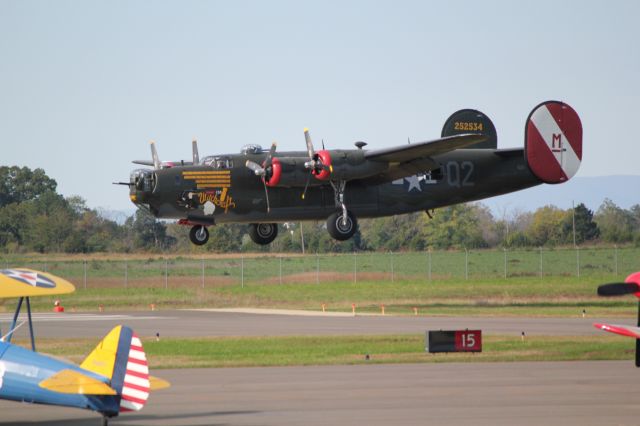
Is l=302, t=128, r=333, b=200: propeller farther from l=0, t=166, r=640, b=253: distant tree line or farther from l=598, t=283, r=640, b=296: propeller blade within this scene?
l=0, t=166, r=640, b=253: distant tree line

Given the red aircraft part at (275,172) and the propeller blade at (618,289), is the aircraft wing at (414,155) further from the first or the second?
the propeller blade at (618,289)

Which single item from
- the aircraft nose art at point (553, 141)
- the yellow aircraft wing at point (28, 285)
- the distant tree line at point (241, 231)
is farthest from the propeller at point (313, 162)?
the distant tree line at point (241, 231)

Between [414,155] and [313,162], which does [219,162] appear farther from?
[414,155]

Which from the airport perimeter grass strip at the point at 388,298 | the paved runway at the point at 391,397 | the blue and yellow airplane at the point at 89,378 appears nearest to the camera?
the blue and yellow airplane at the point at 89,378

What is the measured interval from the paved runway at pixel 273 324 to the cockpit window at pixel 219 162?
541cm

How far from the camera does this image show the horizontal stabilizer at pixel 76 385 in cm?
1428

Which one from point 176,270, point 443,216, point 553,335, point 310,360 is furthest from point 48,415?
point 443,216

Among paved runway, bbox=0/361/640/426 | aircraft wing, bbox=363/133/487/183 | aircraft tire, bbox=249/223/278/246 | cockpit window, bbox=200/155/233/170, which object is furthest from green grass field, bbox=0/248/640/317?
paved runway, bbox=0/361/640/426

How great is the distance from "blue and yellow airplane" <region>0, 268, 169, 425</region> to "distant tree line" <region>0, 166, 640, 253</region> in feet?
206

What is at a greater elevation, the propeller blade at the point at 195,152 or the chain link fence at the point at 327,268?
the propeller blade at the point at 195,152

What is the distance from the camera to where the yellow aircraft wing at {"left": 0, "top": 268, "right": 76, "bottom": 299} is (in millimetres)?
16172

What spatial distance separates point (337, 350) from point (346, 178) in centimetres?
1400

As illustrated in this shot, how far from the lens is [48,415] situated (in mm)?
17531

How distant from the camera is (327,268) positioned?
75125 millimetres
